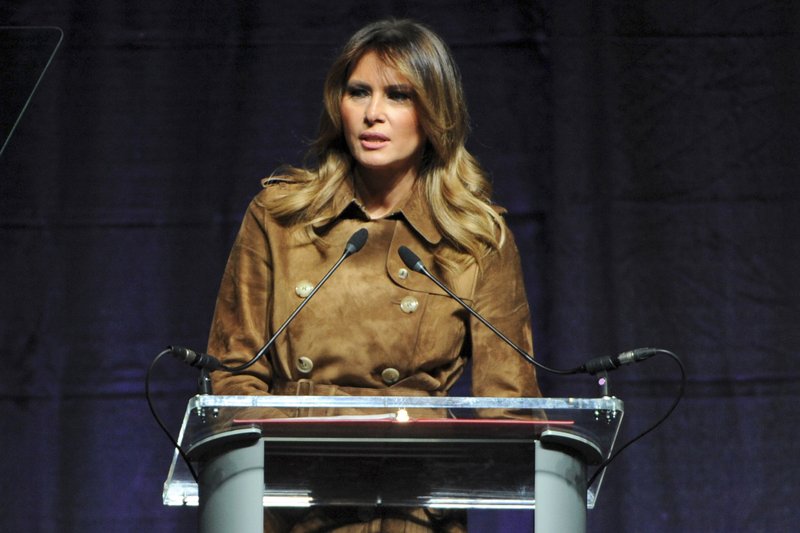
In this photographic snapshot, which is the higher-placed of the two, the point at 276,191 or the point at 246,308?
the point at 276,191

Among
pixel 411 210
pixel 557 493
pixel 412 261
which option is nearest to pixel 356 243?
pixel 412 261

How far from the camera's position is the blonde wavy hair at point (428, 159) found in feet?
9.57

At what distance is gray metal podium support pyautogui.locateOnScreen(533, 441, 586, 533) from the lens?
2.04 meters

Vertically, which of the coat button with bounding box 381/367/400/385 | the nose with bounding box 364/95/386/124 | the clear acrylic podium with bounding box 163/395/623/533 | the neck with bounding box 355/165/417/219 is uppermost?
the nose with bounding box 364/95/386/124

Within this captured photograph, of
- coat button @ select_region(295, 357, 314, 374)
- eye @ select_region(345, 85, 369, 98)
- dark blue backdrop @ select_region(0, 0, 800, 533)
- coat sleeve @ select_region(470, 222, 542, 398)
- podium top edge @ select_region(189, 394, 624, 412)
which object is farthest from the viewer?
dark blue backdrop @ select_region(0, 0, 800, 533)

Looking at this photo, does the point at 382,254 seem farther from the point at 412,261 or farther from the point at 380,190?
the point at 412,261

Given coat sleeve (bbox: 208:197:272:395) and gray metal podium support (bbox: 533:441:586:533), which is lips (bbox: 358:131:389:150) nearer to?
coat sleeve (bbox: 208:197:272:395)

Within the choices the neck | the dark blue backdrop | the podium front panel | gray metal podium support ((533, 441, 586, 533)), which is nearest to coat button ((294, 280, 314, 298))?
the neck

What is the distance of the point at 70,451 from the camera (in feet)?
12.8

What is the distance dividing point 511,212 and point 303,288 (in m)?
1.26

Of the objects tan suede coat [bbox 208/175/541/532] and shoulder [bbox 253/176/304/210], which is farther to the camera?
shoulder [bbox 253/176/304/210]

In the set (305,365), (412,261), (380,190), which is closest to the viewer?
(412,261)

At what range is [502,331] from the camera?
9.46 feet

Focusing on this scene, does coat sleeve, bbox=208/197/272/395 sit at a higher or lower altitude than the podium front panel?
higher
